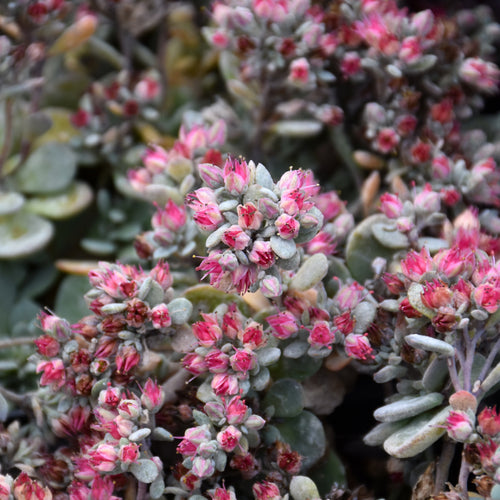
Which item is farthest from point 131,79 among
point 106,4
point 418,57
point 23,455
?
point 23,455

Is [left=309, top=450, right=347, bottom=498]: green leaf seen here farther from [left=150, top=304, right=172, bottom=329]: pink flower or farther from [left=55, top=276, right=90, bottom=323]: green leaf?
[left=55, top=276, right=90, bottom=323]: green leaf

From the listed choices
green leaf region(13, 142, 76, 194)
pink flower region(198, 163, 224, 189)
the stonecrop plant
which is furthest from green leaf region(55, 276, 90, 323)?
pink flower region(198, 163, 224, 189)

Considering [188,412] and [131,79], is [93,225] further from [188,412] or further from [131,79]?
[188,412]

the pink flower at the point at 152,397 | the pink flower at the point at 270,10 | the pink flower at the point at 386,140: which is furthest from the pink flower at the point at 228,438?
the pink flower at the point at 270,10

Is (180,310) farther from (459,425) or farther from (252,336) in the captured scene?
(459,425)

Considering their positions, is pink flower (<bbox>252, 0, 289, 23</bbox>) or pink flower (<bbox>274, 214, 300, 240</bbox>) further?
pink flower (<bbox>252, 0, 289, 23</bbox>)
